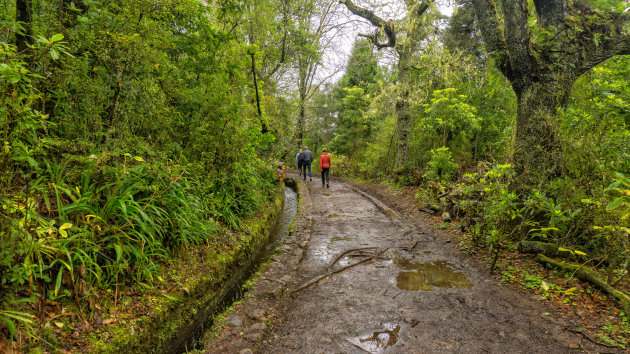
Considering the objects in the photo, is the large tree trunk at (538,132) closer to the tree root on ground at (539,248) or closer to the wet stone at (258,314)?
the tree root on ground at (539,248)

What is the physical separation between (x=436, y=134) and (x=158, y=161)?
34.5 feet

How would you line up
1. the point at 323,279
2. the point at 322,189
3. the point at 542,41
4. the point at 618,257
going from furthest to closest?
1. the point at 322,189
2. the point at 542,41
3. the point at 323,279
4. the point at 618,257

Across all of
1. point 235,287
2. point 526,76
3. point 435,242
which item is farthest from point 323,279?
point 526,76

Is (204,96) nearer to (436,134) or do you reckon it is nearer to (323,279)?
(323,279)

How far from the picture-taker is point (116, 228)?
305 cm

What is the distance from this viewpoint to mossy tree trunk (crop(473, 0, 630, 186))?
4.76 m

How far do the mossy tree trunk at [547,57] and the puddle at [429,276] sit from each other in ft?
6.84

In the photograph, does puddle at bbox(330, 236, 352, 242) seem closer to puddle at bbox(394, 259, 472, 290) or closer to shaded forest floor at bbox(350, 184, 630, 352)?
puddle at bbox(394, 259, 472, 290)

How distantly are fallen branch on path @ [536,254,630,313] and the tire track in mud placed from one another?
2.41ft

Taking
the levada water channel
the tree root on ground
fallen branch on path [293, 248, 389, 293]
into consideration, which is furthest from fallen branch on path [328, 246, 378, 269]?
the tree root on ground

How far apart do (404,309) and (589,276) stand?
2.46m

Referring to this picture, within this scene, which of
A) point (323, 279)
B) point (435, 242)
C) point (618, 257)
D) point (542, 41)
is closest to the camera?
point (618, 257)

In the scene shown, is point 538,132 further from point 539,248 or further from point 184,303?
point 184,303

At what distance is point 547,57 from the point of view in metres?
5.05
